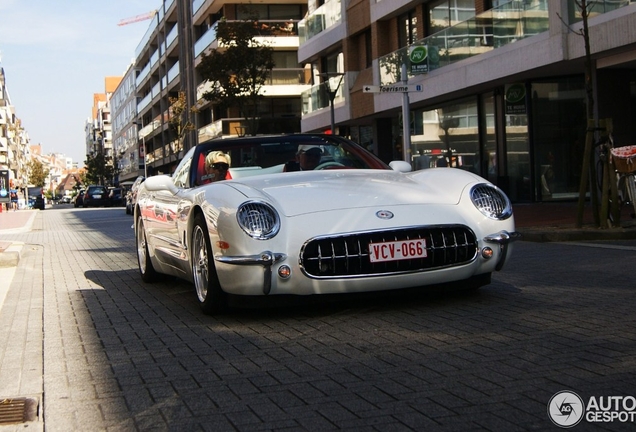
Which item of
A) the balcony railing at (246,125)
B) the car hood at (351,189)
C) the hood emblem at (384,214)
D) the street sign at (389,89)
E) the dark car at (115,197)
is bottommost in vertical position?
the dark car at (115,197)

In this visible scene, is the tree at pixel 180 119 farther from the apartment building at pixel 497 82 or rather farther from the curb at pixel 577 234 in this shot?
the curb at pixel 577 234

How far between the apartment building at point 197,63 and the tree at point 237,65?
169 cm

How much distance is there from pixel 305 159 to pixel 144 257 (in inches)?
104

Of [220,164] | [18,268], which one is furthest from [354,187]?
[18,268]

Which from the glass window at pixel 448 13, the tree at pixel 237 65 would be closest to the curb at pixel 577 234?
the glass window at pixel 448 13

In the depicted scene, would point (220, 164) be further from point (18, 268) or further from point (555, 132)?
point (555, 132)

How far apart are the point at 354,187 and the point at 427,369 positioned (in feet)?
7.32

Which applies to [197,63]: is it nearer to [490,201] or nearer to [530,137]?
[530,137]

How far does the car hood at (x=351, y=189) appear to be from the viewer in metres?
5.86

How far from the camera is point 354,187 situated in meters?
6.20

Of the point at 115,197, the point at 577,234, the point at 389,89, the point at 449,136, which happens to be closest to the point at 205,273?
the point at 577,234

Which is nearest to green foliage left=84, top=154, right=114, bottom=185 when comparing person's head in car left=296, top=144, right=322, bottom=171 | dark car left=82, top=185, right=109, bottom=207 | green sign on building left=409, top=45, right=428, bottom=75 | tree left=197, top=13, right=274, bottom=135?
dark car left=82, top=185, right=109, bottom=207

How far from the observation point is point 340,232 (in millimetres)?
5629

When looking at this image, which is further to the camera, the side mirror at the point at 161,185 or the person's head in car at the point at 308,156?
the side mirror at the point at 161,185
